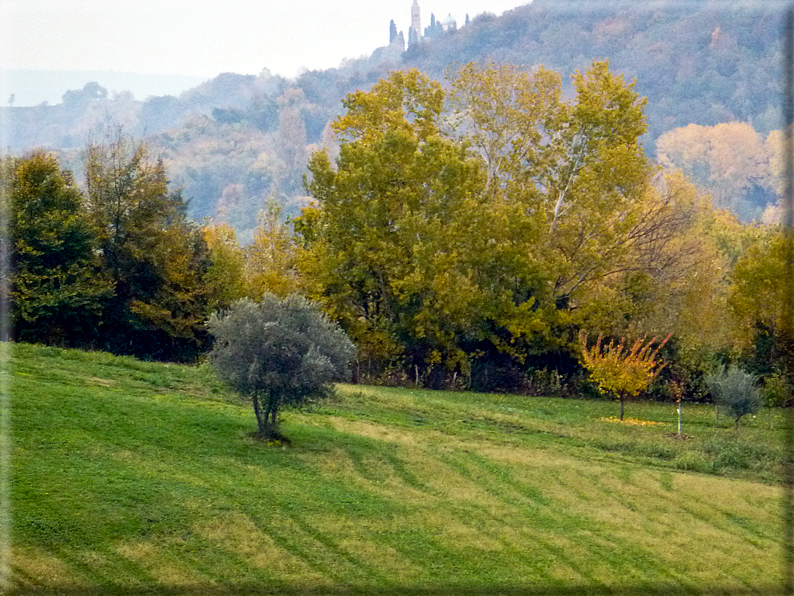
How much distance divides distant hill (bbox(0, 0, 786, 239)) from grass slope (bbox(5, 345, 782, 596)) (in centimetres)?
9633

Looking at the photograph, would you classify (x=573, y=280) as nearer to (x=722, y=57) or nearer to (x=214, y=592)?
(x=214, y=592)

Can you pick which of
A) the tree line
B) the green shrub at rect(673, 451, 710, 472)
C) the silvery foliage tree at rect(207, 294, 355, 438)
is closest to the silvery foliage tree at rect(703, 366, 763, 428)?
the green shrub at rect(673, 451, 710, 472)

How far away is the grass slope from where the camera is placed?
10789 mm

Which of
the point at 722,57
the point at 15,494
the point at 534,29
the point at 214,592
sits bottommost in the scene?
the point at 214,592

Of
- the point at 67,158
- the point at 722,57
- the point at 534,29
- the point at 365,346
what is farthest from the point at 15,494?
the point at 534,29

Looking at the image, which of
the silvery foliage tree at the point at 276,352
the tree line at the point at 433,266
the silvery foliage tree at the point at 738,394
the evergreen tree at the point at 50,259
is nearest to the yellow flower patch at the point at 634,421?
the silvery foliage tree at the point at 738,394

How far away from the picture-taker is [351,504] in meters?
13.4

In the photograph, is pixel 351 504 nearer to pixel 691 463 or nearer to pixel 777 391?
pixel 691 463

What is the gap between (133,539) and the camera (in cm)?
1102

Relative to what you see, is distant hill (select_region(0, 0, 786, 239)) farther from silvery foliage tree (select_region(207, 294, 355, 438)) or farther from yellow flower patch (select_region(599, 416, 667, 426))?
silvery foliage tree (select_region(207, 294, 355, 438))

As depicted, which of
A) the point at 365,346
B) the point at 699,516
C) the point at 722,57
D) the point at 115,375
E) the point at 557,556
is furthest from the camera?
the point at 722,57

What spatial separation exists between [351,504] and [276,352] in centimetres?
360

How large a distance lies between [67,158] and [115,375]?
72247 millimetres

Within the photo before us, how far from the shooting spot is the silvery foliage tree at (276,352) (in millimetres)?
15742
